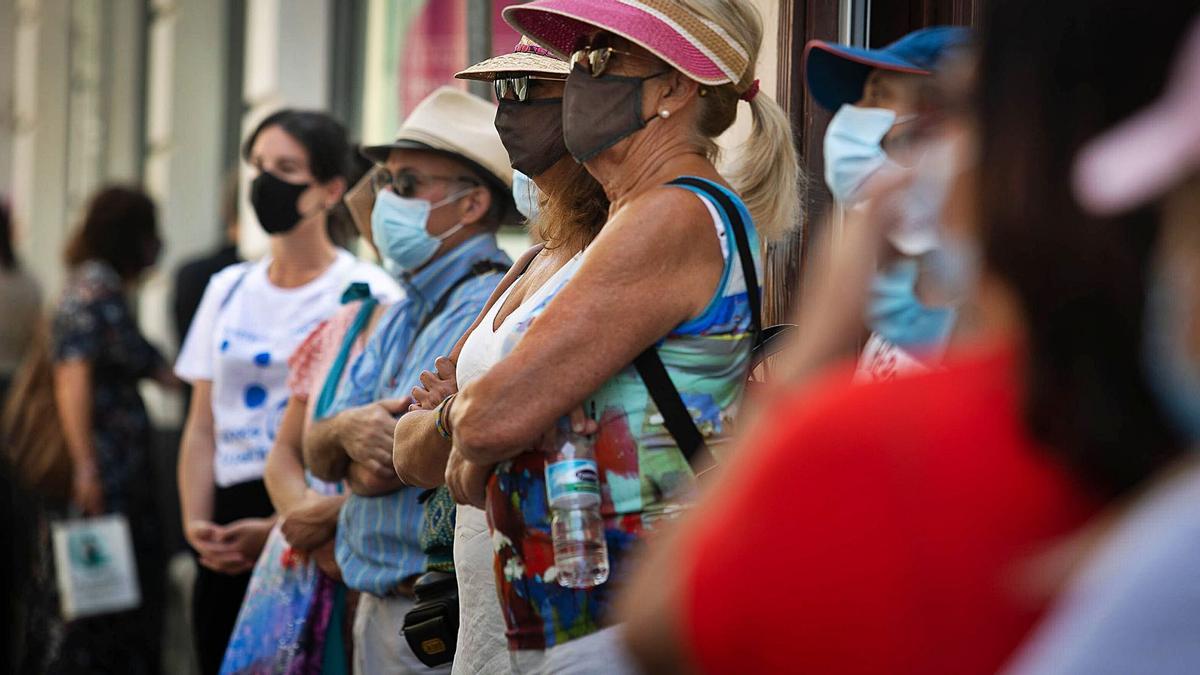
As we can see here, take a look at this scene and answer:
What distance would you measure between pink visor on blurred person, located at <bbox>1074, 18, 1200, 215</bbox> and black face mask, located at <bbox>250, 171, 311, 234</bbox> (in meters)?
3.77

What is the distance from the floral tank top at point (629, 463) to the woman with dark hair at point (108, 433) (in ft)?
12.8

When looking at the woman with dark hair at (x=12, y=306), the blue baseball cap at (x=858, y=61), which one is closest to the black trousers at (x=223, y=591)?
the blue baseball cap at (x=858, y=61)

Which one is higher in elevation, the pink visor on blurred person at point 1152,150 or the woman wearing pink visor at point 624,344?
the pink visor on blurred person at point 1152,150

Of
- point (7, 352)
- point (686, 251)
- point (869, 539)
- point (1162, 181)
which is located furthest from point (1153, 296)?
point (7, 352)

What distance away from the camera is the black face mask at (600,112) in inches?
104

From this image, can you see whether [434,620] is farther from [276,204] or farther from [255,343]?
[276,204]

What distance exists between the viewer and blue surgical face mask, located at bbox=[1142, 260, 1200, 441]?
101 centimetres

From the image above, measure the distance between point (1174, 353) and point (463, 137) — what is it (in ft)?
9.20

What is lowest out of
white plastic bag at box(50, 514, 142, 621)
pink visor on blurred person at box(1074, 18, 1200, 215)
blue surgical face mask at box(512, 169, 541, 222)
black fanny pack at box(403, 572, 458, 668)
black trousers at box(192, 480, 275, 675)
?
white plastic bag at box(50, 514, 142, 621)

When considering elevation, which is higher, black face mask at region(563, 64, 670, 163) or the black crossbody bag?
black face mask at region(563, 64, 670, 163)

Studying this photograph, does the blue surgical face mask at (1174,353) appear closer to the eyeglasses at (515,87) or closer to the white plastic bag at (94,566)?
the eyeglasses at (515,87)

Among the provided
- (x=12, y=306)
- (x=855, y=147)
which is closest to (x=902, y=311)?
(x=855, y=147)

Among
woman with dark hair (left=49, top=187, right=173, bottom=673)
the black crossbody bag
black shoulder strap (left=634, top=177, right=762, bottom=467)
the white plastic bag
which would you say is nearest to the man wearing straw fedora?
the black crossbody bag

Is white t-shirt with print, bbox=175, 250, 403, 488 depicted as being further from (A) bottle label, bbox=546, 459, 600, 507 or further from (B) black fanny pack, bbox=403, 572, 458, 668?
(A) bottle label, bbox=546, 459, 600, 507
